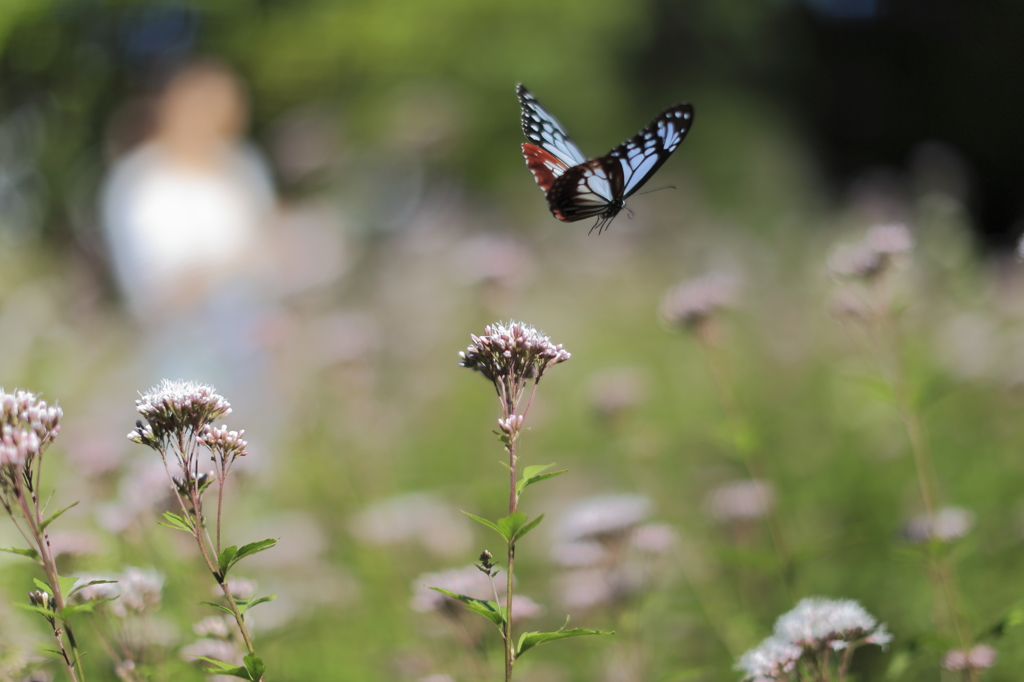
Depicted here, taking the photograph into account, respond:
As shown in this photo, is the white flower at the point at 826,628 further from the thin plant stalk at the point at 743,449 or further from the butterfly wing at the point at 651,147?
the butterfly wing at the point at 651,147

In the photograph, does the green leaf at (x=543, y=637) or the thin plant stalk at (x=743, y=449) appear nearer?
the green leaf at (x=543, y=637)

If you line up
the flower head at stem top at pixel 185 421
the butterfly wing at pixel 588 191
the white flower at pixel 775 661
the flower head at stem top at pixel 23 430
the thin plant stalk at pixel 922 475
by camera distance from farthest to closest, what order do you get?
the thin plant stalk at pixel 922 475 → the butterfly wing at pixel 588 191 → the white flower at pixel 775 661 → the flower head at stem top at pixel 185 421 → the flower head at stem top at pixel 23 430

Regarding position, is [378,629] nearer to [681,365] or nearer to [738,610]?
[738,610]

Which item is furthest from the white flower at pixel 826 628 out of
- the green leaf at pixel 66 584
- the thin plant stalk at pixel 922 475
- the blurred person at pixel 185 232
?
the blurred person at pixel 185 232

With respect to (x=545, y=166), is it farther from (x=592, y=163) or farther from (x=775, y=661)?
(x=775, y=661)

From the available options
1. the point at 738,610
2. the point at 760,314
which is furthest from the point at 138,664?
the point at 760,314

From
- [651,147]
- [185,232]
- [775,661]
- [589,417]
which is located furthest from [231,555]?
[185,232]

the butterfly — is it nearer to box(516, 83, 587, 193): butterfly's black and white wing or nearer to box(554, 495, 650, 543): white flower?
box(516, 83, 587, 193): butterfly's black and white wing
